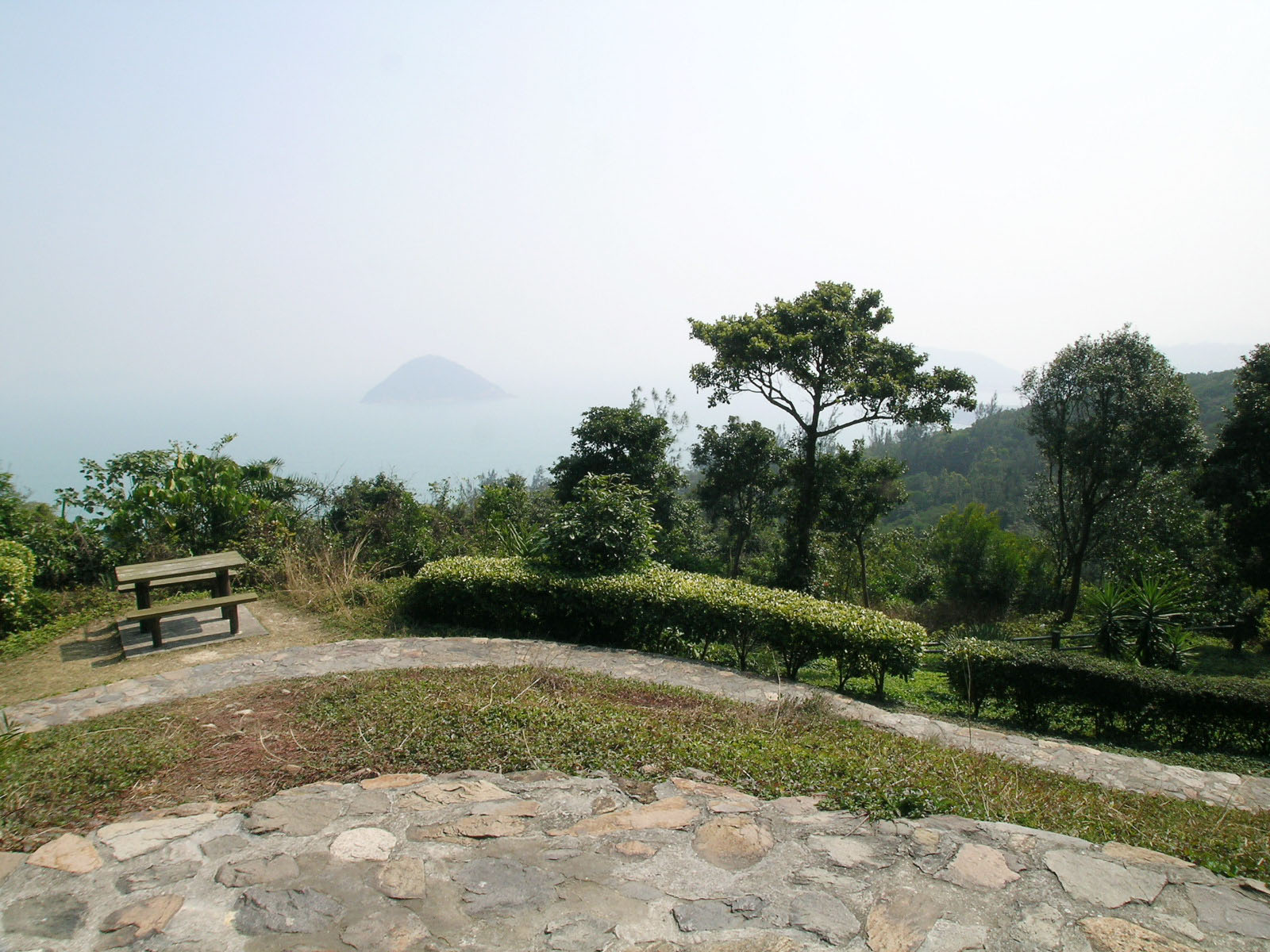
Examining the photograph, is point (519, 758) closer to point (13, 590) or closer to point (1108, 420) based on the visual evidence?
point (13, 590)

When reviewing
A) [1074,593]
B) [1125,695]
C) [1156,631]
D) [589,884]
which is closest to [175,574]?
[589,884]

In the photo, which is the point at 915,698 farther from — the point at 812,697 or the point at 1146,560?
the point at 1146,560

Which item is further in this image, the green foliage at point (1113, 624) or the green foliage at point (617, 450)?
the green foliage at point (617, 450)

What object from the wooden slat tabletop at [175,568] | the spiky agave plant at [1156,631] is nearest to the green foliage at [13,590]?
the wooden slat tabletop at [175,568]

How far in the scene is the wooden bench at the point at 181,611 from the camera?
6.79 metres

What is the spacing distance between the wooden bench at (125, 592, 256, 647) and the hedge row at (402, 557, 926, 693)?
169 cm

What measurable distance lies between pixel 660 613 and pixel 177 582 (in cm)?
486

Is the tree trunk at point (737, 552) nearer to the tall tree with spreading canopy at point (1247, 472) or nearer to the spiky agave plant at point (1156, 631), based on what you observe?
the tall tree with spreading canopy at point (1247, 472)

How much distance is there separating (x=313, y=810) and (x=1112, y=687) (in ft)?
20.7

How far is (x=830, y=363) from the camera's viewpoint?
47.8 ft

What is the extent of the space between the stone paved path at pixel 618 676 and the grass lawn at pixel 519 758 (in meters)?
0.51

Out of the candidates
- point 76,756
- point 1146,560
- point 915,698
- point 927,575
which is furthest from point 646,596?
point 927,575

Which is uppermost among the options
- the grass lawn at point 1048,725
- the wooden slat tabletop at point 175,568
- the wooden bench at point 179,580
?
the wooden slat tabletop at point 175,568

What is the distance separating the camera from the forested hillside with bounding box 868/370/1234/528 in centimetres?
3012
